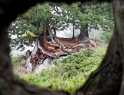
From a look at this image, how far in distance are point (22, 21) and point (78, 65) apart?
18.1 ft

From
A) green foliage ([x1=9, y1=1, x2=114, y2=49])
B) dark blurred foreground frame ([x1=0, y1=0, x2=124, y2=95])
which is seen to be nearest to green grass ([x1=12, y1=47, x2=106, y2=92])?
green foliage ([x1=9, y1=1, x2=114, y2=49])

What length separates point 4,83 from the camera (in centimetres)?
228

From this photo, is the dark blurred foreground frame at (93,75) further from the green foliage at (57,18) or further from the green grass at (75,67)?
the green foliage at (57,18)

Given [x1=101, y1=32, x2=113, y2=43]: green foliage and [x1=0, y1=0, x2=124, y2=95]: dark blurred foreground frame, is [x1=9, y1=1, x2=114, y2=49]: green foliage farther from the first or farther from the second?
[x1=0, y1=0, x2=124, y2=95]: dark blurred foreground frame

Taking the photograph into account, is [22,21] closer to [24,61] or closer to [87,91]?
[24,61]

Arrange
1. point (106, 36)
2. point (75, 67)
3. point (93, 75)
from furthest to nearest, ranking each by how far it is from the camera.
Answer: point (106, 36) → point (75, 67) → point (93, 75)

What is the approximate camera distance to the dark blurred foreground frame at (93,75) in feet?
7.61

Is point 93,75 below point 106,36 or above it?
above

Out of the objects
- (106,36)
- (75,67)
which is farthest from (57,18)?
(75,67)

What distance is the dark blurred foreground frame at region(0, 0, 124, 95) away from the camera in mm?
2318

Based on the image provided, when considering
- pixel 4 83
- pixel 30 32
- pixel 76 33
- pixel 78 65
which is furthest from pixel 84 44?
pixel 4 83

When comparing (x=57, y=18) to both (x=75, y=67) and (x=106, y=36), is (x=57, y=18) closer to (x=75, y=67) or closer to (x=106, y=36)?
(x=106, y=36)

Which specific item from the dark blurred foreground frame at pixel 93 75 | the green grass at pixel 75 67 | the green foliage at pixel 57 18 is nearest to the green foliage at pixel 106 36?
the green foliage at pixel 57 18

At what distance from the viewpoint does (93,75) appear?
12.1 feet
